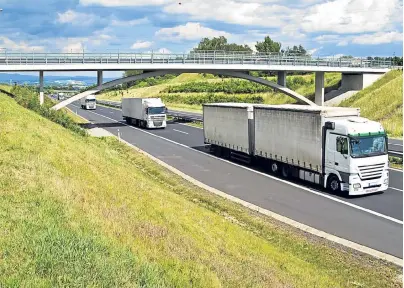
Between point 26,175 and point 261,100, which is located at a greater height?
point 261,100

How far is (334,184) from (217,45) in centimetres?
12492

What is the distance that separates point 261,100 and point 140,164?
164ft

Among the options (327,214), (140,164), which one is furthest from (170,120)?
(327,214)

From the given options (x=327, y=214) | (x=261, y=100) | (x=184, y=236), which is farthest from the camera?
(x=261, y=100)

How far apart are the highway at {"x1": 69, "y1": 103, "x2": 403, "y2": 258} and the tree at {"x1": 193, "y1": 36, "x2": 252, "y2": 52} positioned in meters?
107

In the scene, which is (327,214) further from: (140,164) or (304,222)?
(140,164)

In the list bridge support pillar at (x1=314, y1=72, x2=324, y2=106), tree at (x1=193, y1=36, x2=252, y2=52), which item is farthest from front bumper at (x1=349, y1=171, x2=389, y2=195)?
tree at (x1=193, y1=36, x2=252, y2=52)

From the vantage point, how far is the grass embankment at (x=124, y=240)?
6.80m

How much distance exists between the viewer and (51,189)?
10398mm

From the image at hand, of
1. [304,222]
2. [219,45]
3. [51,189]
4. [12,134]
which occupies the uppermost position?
[219,45]

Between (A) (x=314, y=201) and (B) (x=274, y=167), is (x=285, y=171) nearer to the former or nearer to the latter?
(B) (x=274, y=167)

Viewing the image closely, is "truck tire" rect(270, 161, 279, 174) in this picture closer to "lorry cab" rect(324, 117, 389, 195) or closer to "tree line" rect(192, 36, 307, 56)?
"lorry cab" rect(324, 117, 389, 195)

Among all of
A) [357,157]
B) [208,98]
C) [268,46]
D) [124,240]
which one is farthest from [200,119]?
[268,46]

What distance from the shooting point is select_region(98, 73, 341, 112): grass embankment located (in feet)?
231
